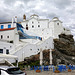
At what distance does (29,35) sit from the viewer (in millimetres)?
45094

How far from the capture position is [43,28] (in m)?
50.7

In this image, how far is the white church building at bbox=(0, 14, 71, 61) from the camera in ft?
100

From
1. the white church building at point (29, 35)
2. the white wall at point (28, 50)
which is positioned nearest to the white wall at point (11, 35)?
the white church building at point (29, 35)

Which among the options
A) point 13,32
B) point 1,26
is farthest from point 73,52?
point 1,26

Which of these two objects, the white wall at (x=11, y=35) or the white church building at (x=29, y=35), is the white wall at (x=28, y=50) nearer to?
the white church building at (x=29, y=35)

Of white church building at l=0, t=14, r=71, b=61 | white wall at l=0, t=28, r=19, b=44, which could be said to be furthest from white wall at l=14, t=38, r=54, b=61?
white wall at l=0, t=28, r=19, b=44

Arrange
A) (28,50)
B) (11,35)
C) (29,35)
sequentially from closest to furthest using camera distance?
(28,50)
(11,35)
(29,35)

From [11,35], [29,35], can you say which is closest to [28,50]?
[11,35]

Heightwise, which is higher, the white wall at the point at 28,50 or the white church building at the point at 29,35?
the white church building at the point at 29,35

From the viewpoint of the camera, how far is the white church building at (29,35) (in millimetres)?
30541

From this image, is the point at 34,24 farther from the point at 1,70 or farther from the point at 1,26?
the point at 1,70

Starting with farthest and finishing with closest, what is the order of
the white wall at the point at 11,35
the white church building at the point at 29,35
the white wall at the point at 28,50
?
1. the white wall at the point at 11,35
2. the white church building at the point at 29,35
3. the white wall at the point at 28,50

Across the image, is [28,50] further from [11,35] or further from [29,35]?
[29,35]

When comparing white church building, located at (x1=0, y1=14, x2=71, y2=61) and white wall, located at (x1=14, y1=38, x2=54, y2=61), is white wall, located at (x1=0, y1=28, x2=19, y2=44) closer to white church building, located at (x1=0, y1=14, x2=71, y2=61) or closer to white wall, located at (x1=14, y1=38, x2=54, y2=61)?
white church building, located at (x1=0, y1=14, x2=71, y2=61)
